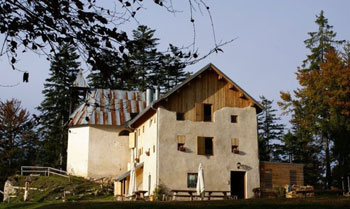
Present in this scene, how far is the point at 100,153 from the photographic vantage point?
4559 cm

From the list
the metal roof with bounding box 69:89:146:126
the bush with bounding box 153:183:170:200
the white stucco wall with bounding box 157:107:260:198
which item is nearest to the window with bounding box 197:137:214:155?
the white stucco wall with bounding box 157:107:260:198

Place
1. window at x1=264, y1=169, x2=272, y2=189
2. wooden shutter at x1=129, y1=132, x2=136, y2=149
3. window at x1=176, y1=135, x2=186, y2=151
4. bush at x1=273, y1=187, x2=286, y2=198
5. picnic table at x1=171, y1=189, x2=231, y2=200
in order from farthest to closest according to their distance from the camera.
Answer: wooden shutter at x1=129, y1=132, x2=136, y2=149 < window at x1=264, y1=169, x2=272, y2=189 < window at x1=176, y1=135, x2=186, y2=151 < bush at x1=273, y1=187, x2=286, y2=198 < picnic table at x1=171, y1=189, x2=231, y2=200

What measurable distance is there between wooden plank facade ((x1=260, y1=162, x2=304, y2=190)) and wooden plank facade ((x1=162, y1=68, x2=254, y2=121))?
4.22 m

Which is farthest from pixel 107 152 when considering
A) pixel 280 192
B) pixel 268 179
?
pixel 280 192

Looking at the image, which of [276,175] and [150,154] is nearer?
[276,175]

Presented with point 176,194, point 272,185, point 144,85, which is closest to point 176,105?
point 176,194

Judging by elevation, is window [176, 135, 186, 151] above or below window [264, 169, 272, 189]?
above

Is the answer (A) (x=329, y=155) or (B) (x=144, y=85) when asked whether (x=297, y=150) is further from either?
(B) (x=144, y=85)

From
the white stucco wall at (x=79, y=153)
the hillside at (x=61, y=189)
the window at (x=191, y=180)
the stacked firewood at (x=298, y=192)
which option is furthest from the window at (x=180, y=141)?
the white stucco wall at (x=79, y=153)

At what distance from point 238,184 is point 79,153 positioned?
1550cm

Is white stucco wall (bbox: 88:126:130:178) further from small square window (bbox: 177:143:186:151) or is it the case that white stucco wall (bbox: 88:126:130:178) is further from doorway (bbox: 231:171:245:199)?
doorway (bbox: 231:171:245:199)

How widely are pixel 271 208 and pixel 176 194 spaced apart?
45.0 feet

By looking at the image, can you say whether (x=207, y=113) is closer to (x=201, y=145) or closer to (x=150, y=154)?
(x=201, y=145)

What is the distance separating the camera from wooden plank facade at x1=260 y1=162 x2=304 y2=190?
119ft
